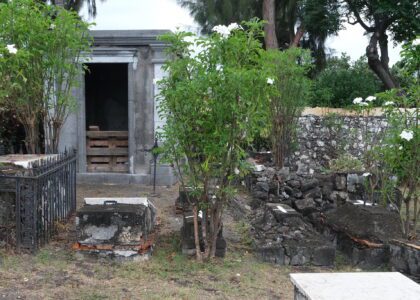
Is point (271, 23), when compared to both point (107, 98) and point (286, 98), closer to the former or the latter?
point (107, 98)

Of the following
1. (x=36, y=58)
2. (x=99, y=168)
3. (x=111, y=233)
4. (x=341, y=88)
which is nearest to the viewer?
(x=111, y=233)

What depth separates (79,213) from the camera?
16.4ft

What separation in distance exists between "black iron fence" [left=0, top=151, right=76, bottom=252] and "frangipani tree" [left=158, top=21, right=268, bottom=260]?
1448mm

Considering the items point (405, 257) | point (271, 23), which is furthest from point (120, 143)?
point (271, 23)

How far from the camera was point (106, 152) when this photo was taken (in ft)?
33.6

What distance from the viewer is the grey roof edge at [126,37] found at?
30.8 ft

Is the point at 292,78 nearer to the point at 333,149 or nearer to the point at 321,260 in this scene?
the point at 333,149

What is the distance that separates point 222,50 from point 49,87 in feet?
10.1

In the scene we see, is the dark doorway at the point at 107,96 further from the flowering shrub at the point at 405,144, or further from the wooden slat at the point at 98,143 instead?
the flowering shrub at the point at 405,144

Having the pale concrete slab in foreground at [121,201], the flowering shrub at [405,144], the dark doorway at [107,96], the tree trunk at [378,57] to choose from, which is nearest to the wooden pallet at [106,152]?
the dark doorway at [107,96]

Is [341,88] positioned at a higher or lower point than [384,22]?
lower

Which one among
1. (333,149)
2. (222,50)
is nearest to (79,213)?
(222,50)

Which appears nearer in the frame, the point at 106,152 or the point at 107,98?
the point at 106,152

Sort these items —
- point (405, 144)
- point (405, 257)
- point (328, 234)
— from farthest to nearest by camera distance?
1. point (328, 234)
2. point (405, 144)
3. point (405, 257)
